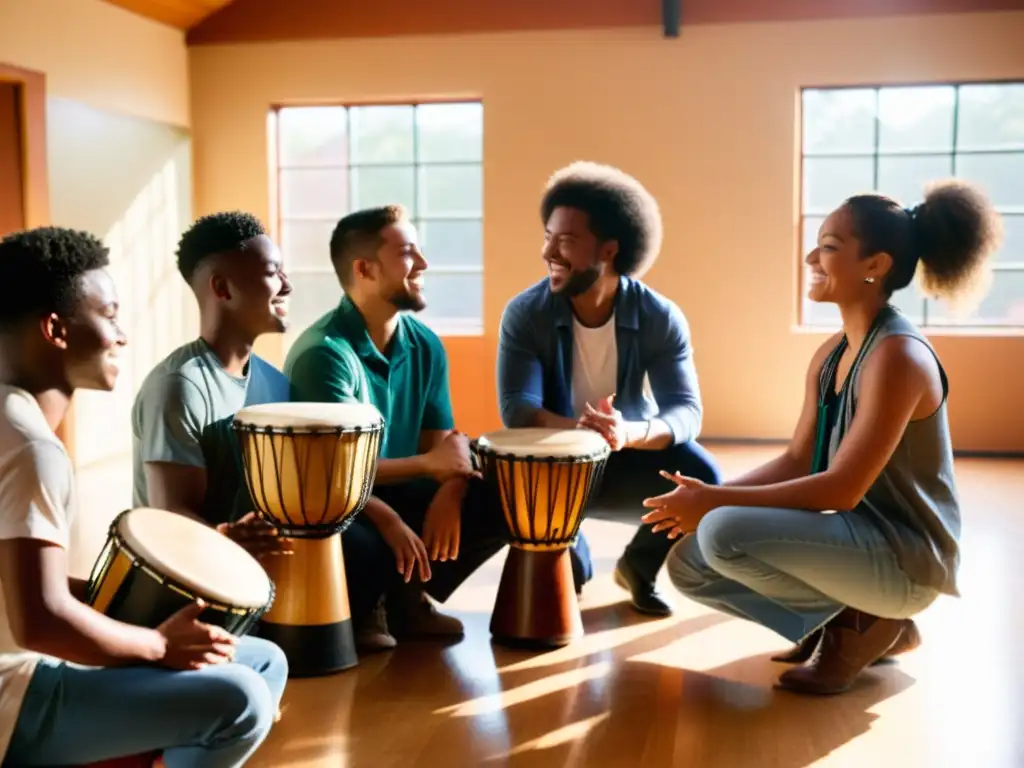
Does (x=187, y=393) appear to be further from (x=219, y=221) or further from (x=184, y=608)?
(x=184, y=608)

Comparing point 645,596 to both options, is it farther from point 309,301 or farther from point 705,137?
point 309,301

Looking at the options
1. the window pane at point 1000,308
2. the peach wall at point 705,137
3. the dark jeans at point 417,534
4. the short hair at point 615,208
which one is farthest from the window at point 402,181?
the dark jeans at point 417,534

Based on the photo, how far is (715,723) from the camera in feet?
8.75

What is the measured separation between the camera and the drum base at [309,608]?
2975mm

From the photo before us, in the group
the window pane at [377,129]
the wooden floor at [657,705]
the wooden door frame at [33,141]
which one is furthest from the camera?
the window pane at [377,129]

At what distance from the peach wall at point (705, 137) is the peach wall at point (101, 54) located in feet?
2.06

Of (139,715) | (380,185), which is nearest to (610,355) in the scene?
(139,715)

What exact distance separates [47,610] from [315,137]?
6576 millimetres

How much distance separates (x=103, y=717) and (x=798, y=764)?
53.2 inches

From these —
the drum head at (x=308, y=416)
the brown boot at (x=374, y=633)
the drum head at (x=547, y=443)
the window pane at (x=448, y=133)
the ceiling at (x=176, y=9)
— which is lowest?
the brown boot at (x=374, y=633)

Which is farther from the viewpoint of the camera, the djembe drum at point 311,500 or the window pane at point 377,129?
the window pane at point 377,129

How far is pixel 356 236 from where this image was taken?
3.40m

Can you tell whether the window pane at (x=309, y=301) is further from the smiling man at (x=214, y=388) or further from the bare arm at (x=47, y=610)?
the bare arm at (x=47, y=610)

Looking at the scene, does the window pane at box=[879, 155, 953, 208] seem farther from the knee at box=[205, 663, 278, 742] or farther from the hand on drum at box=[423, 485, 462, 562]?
the knee at box=[205, 663, 278, 742]
